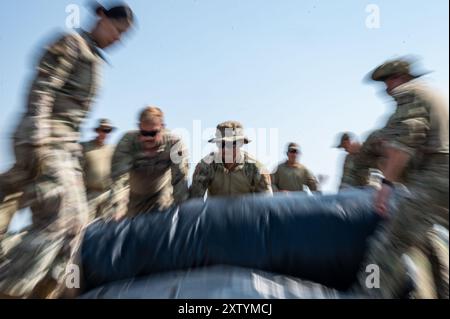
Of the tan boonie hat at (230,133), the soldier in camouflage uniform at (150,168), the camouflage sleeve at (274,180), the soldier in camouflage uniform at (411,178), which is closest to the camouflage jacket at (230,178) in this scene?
the tan boonie hat at (230,133)

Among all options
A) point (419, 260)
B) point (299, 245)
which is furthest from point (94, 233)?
point (419, 260)

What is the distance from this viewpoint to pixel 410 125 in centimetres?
254

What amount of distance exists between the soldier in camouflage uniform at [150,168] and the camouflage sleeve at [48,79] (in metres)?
0.96

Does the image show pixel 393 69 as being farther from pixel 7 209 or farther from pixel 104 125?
pixel 104 125

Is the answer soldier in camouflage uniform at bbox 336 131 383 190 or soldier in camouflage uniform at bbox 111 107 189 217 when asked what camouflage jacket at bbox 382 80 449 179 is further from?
soldier in camouflage uniform at bbox 111 107 189 217

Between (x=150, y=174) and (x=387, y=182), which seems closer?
(x=387, y=182)

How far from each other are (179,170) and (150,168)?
0.19 meters

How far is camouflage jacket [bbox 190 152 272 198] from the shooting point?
12.7 ft

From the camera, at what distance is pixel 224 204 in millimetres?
2480

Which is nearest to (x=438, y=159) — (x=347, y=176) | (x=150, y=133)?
(x=150, y=133)

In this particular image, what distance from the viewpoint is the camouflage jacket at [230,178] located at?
152 inches

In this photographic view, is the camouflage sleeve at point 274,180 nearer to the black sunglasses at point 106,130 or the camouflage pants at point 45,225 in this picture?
the black sunglasses at point 106,130

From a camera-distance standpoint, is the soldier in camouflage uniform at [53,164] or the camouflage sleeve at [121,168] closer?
the soldier in camouflage uniform at [53,164]

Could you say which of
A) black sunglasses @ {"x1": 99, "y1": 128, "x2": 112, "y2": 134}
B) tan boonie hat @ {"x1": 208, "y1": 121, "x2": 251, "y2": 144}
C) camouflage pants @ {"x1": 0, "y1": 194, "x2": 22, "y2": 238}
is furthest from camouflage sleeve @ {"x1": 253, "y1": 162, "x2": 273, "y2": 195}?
camouflage pants @ {"x1": 0, "y1": 194, "x2": 22, "y2": 238}
